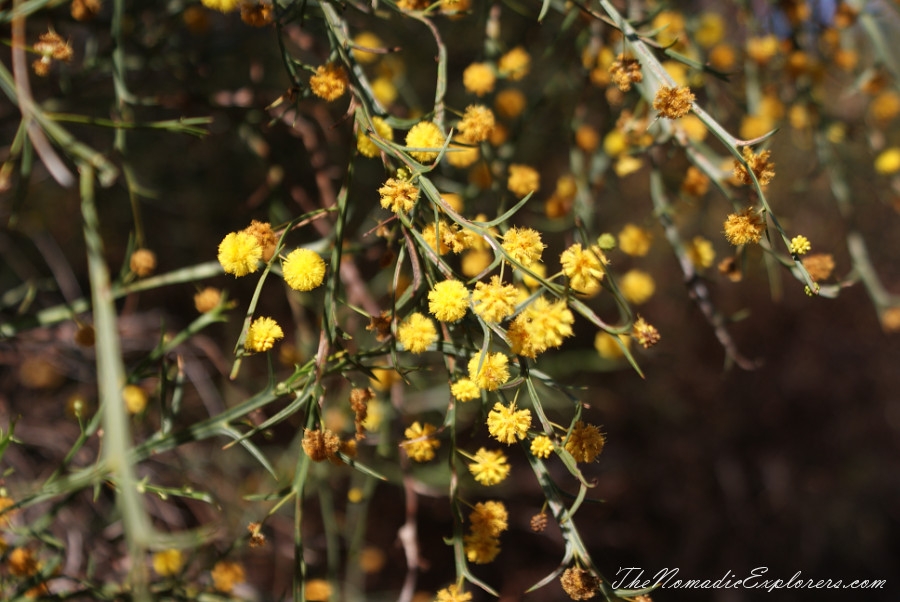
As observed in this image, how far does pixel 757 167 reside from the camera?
950 millimetres

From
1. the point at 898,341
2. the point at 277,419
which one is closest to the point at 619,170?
the point at 277,419

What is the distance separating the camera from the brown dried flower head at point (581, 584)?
889mm

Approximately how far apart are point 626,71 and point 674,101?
18 centimetres

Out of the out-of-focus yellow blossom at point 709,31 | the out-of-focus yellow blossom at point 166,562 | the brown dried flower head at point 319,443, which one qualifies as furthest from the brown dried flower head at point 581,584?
the out-of-focus yellow blossom at point 709,31

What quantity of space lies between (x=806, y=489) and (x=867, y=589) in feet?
1.51

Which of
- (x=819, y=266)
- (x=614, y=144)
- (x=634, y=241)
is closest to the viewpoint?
(x=819, y=266)

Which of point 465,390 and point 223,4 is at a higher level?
point 223,4

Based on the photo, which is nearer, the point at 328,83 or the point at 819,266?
the point at 328,83

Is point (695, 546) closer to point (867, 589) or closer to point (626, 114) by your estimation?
point (867, 589)

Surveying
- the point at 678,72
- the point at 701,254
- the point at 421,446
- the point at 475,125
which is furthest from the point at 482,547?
the point at 678,72

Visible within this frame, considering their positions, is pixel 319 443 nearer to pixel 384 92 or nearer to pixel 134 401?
pixel 134 401

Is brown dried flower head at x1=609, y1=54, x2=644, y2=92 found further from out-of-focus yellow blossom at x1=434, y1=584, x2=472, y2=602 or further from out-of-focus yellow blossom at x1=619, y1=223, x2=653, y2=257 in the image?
out-of-focus yellow blossom at x1=434, y1=584, x2=472, y2=602

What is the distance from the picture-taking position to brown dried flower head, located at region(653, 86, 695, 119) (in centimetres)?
96

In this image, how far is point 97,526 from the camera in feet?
6.46
